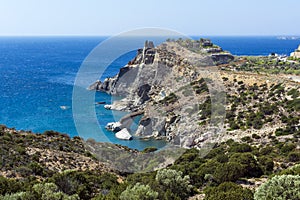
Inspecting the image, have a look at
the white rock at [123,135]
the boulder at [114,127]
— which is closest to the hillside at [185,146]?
the boulder at [114,127]

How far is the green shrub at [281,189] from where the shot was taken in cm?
800

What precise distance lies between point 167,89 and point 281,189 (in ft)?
123

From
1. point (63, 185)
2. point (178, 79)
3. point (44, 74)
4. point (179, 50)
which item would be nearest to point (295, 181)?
point (63, 185)

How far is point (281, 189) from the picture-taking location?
8.20 m

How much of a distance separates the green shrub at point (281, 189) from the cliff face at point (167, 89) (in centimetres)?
1847

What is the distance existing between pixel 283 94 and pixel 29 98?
145 feet

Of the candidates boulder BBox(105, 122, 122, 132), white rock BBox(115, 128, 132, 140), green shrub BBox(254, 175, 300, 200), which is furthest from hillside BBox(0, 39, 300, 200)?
white rock BBox(115, 128, 132, 140)

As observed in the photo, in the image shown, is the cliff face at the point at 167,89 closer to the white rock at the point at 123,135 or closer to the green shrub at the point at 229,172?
the white rock at the point at 123,135

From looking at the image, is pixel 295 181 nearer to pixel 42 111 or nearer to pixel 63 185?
pixel 63 185

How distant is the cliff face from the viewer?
3400 centimetres

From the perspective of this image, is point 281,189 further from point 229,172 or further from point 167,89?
point 167,89

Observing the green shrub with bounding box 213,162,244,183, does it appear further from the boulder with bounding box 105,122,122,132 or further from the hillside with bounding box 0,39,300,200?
the boulder with bounding box 105,122,122,132

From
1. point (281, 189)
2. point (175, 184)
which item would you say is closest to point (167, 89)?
point (175, 184)

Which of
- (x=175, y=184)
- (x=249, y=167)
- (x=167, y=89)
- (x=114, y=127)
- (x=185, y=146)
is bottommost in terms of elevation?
(x=114, y=127)
